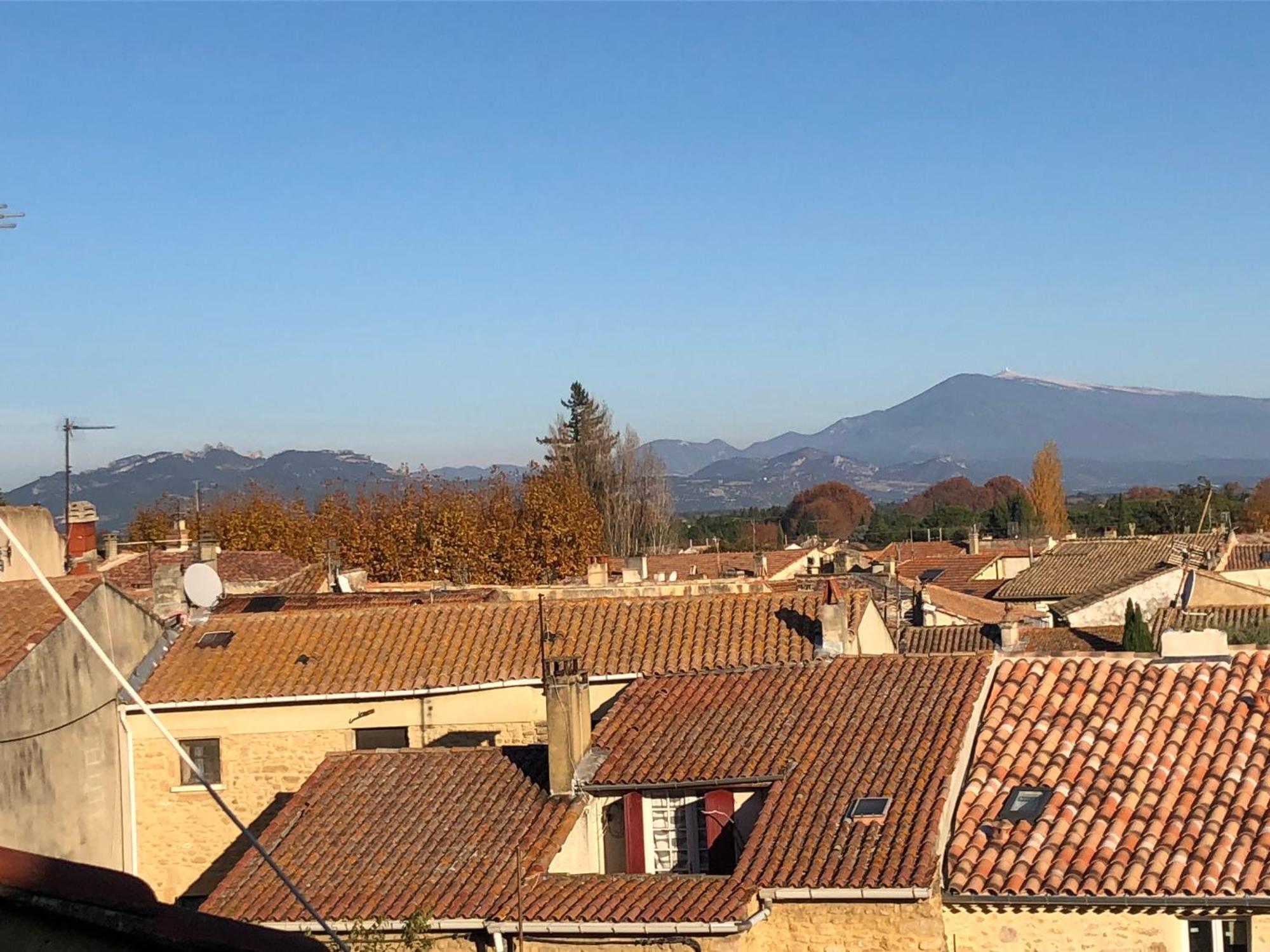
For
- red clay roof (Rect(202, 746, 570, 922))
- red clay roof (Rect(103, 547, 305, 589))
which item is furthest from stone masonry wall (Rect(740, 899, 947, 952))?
red clay roof (Rect(103, 547, 305, 589))

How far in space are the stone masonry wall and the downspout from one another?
9.78 meters

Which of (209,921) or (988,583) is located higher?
(209,921)

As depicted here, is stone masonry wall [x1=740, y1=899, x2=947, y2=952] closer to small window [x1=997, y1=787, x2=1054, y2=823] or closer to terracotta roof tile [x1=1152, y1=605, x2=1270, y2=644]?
small window [x1=997, y1=787, x2=1054, y2=823]

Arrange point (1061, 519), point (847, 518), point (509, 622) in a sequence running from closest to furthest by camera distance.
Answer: point (509, 622), point (1061, 519), point (847, 518)

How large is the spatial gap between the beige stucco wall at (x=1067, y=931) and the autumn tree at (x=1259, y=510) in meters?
90.0

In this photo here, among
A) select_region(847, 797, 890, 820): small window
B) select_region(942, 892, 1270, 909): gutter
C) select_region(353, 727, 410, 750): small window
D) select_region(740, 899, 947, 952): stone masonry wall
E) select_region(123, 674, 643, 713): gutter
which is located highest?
select_region(123, 674, 643, 713): gutter

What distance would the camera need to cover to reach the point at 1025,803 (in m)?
14.6

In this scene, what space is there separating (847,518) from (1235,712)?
151063 millimetres

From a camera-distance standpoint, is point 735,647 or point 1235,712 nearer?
point 1235,712

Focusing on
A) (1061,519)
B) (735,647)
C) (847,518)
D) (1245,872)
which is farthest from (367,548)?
(847,518)

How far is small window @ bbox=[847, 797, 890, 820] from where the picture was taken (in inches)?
568

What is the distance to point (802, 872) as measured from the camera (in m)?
13.8

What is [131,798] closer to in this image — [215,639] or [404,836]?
[215,639]

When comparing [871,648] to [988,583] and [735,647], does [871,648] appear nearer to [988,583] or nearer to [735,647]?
[735,647]
